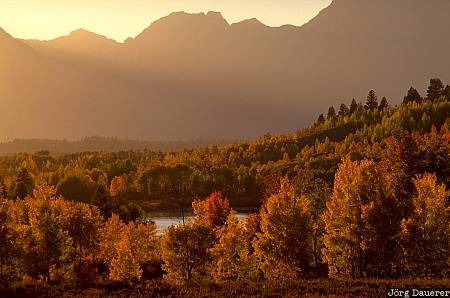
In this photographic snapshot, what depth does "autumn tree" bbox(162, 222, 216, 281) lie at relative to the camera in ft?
201

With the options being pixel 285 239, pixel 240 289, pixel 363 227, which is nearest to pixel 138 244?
pixel 285 239

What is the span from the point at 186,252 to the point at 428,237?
2569 centimetres

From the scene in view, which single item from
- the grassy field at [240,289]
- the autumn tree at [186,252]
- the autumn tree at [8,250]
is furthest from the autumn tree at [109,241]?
the grassy field at [240,289]

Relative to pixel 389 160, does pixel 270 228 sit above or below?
below

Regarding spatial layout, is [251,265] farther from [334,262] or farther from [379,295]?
[379,295]

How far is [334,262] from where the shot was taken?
55.9 m

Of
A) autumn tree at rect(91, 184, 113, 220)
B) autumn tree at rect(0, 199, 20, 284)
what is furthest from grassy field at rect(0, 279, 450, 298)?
autumn tree at rect(91, 184, 113, 220)

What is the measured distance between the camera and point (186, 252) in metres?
61.5

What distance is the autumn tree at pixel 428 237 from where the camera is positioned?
5350 centimetres

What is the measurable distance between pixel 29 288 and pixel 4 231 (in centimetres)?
1415

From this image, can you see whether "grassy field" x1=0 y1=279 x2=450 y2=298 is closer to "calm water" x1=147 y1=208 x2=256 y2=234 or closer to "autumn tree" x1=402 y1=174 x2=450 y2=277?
"autumn tree" x1=402 y1=174 x2=450 y2=277

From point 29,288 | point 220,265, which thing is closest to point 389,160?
point 220,265

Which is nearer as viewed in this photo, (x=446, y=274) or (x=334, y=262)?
(x=446, y=274)

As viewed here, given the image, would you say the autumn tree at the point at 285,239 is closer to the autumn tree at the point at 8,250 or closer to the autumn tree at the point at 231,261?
the autumn tree at the point at 231,261
